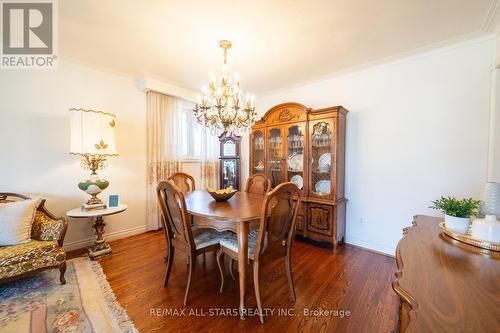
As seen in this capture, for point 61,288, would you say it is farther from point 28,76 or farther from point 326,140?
point 326,140

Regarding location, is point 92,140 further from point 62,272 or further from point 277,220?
Answer: point 277,220

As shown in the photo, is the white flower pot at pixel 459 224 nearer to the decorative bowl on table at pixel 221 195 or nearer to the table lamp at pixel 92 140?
the decorative bowl on table at pixel 221 195

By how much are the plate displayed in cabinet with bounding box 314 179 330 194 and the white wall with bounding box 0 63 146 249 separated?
108 inches

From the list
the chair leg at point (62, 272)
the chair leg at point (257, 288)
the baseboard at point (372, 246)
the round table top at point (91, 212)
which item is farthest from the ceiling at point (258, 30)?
the baseboard at point (372, 246)

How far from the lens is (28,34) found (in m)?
2.04

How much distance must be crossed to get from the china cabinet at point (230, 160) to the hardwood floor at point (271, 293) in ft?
5.57

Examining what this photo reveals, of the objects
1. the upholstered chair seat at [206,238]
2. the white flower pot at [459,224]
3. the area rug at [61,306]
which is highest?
the white flower pot at [459,224]

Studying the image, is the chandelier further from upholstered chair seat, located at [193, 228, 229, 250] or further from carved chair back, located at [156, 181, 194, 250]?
upholstered chair seat, located at [193, 228, 229, 250]

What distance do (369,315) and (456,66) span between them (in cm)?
268

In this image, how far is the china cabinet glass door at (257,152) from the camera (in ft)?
11.6

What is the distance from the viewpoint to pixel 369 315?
1526mm

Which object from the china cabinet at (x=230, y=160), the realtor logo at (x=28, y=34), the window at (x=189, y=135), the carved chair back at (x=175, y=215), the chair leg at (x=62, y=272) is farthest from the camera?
the china cabinet at (x=230, y=160)

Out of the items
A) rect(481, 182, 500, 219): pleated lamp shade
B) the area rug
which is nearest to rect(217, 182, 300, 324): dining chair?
the area rug

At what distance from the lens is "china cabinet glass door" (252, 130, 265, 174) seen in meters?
3.53
